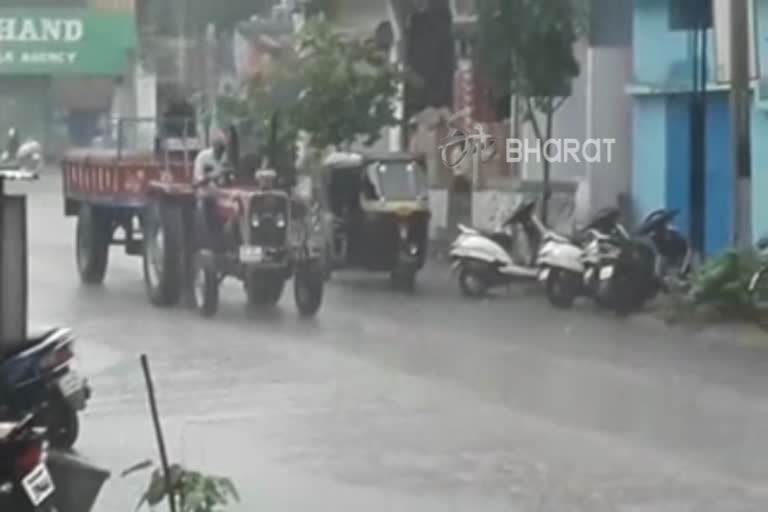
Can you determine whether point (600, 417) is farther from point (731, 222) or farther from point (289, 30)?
point (289, 30)

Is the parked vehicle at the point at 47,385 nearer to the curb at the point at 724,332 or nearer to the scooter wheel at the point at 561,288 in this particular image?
the curb at the point at 724,332

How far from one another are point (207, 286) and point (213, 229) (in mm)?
1007

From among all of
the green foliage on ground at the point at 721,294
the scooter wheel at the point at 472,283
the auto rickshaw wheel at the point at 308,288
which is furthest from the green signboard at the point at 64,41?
the green foliage on ground at the point at 721,294

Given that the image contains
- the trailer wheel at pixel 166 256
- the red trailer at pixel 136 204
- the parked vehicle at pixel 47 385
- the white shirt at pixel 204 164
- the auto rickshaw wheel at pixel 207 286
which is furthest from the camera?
the white shirt at pixel 204 164

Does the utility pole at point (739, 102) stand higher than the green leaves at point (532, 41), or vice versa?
the green leaves at point (532, 41)

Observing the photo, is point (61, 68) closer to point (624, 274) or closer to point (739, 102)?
point (624, 274)

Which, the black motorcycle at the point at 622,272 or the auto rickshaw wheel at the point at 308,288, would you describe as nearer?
the auto rickshaw wheel at the point at 308,288

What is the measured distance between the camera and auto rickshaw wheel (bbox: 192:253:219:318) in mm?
22422

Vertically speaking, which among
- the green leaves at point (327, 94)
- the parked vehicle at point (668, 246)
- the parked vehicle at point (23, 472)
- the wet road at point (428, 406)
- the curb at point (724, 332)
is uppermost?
the green leaves at point (327, 94)

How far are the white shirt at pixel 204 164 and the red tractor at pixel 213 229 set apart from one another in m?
0.15

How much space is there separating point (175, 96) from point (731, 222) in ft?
39.9

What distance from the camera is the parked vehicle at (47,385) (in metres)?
12.0

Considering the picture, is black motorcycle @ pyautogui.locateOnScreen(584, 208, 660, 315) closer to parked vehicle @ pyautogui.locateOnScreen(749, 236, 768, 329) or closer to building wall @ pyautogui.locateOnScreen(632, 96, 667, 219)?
parked vehicle @ pyautogui.locateOnScreen(749, 236, 768, 329)

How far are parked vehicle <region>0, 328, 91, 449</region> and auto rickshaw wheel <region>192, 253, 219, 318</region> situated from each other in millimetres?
8953
